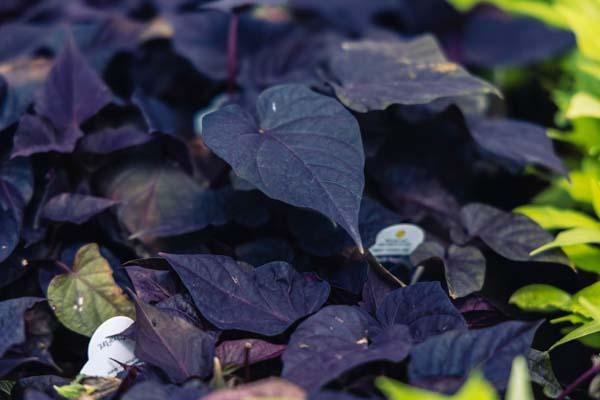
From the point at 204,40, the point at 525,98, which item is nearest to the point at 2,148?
the point at 204,40

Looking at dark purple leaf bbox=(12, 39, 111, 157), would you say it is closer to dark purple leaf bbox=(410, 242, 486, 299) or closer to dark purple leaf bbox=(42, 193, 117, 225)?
dark purple leaf bbox=(42, 193, 117, 225)

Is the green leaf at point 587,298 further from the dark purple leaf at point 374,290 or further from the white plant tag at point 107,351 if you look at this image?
the white plant tag at point 107,351

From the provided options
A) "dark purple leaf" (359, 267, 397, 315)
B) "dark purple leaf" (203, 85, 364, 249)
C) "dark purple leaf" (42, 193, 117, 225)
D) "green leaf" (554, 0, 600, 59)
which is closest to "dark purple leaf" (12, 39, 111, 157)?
"dark purple leaf" (42, 193, 117, 225)

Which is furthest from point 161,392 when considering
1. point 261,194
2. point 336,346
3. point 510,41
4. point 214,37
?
point 510,41

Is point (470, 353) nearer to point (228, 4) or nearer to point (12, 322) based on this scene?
point (12, 322)

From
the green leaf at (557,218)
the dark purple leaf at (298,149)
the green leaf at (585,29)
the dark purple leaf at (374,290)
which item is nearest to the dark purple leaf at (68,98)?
the dark purple leaf at (298,149)
